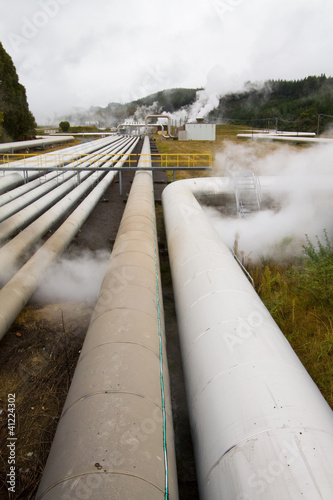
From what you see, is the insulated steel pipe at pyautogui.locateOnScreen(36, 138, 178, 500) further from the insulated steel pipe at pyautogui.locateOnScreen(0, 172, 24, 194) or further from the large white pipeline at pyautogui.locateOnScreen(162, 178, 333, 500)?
the insulated steel pipe at pyautogui.locateOnScreen(0, 172, 24, 194)

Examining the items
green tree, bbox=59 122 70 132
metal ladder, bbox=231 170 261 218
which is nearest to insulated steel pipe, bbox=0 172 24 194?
metal ladder, bbox=231 170 261 218

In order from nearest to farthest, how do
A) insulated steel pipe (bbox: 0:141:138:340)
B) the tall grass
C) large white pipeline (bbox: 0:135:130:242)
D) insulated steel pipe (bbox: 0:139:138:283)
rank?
the tall grass → insulated steel pipe (bbox: 0:141:138:340) → insulated steel pipe (bbox: 0:139:138:283) → large white pipeline (bbox: 0:135:130:242)

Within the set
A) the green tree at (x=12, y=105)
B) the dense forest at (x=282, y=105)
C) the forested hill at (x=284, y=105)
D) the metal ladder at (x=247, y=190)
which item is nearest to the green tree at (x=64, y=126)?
the dense forest at (x=282, y=105)

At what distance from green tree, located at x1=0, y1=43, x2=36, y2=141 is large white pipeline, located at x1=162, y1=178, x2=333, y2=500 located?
40.4m

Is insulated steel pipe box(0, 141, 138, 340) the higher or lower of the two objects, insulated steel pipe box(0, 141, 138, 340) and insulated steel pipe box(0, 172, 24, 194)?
the lower

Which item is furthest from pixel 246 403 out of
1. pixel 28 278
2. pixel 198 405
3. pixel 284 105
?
pixel 284 105

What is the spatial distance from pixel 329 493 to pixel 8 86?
148 ft

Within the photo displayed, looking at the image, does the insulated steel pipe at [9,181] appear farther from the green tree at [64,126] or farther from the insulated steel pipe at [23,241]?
the green tree at [64,126]

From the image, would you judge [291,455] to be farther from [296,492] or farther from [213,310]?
[213,310]

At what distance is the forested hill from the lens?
62.1 metres

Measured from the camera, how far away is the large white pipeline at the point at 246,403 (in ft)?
8.51

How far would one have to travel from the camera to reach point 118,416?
9.94 ft

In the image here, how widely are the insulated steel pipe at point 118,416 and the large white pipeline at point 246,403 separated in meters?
0.41

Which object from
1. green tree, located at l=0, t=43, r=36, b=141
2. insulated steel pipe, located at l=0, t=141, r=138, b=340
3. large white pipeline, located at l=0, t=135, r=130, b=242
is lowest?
insulated steel pipe, located at l=0, t=141, r=138, b=340
